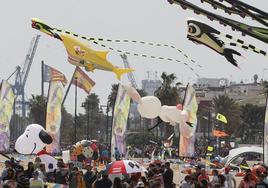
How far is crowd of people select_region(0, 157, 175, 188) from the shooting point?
19.6 m

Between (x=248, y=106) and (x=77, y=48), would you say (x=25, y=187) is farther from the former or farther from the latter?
(x=248, y=106)

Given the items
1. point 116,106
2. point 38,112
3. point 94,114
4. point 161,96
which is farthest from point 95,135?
point 116,106

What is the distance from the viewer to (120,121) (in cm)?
5053

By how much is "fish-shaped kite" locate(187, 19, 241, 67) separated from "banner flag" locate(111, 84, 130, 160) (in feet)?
89.2

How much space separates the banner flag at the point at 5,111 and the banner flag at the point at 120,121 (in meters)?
9.04

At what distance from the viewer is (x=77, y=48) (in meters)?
45.5

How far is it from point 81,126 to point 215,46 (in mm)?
115616

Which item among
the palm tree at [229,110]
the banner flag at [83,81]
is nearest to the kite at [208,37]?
the banner flag at [83,81]

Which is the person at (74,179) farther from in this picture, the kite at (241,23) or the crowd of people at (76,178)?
the kite at (241,23)

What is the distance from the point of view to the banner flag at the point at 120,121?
49844 mm

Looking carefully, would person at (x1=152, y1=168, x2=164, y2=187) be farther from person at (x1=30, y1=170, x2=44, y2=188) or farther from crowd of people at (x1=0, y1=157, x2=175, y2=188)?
person at (x1=30, y1=170, x2=44, y2=188)

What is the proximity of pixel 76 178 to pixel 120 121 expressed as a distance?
94.0 feet

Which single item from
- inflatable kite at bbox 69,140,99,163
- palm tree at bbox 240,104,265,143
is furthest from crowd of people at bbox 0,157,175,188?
palm tree at bbox 240,104,265,143

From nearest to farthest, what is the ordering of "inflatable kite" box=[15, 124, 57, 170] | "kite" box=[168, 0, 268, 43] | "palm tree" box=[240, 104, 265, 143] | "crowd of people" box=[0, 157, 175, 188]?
1. "crowd of people" box=[0, 157, 175, 188]
2. "kite" box=[168, 0, 268, 43]
3. "inflatable kite" box=[15, 124, 57, 170]
4. "palm tree" box=[240, 104, 265, 143]
